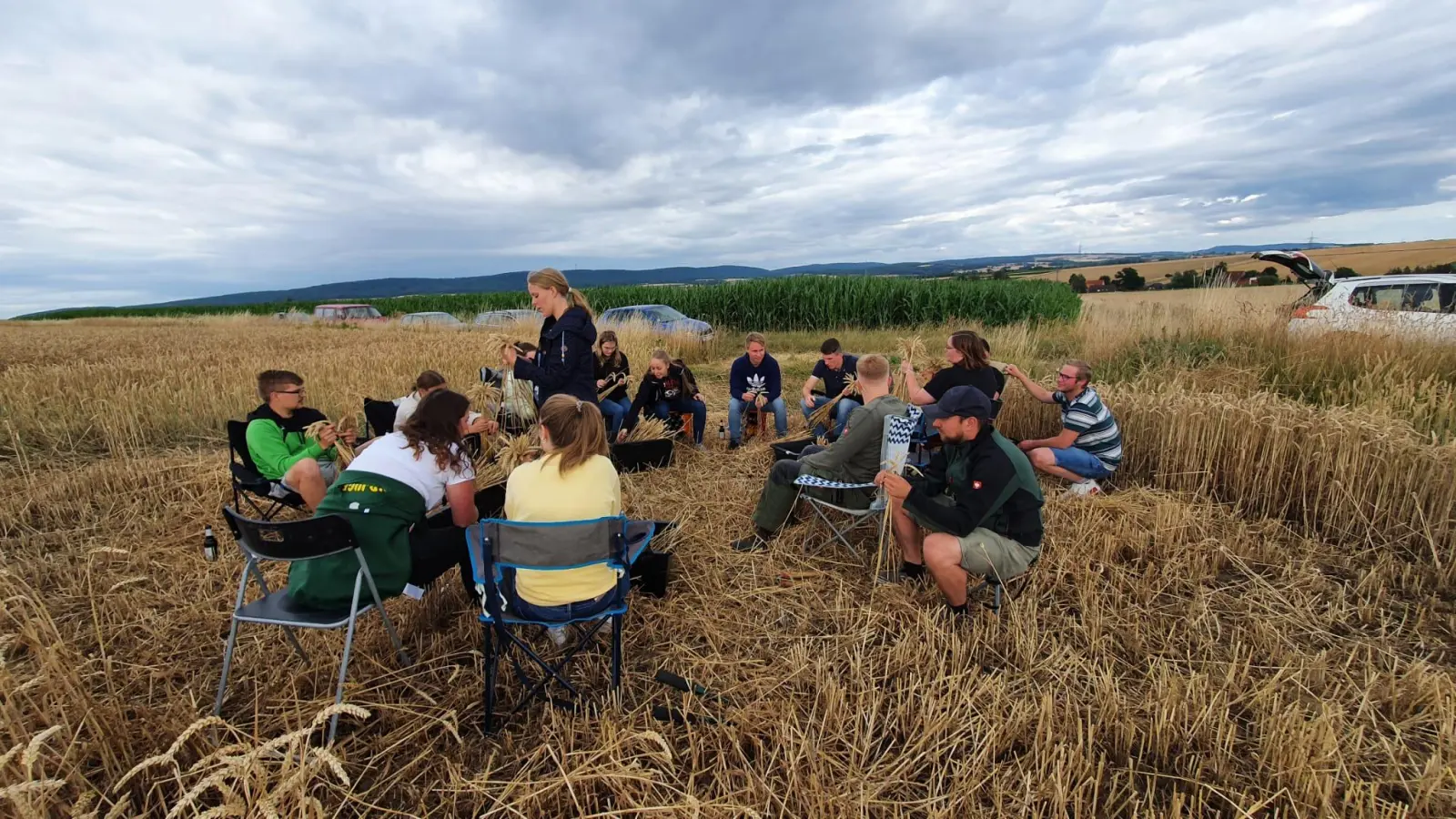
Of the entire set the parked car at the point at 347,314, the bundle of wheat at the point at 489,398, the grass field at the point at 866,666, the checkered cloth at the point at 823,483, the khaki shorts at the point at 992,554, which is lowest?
the grass field at the point at 866,666

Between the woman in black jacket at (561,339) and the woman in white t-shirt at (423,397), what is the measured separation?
485mm

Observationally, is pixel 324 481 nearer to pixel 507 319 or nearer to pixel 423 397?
pixel 423 397

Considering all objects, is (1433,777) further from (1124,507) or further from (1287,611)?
(1124,507)

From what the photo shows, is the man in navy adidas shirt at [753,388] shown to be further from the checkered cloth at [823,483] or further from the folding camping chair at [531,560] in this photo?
the folding camping chair at [531,560]

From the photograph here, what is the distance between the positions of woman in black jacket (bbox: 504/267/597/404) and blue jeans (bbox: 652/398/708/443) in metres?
1.91

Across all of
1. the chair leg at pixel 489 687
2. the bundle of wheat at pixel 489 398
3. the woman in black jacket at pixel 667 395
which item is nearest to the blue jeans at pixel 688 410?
the woman in black jacket at pixel 667 395

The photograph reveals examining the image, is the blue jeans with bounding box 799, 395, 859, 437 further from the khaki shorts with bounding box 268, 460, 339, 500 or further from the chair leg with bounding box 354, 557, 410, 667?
the khaki shorts with bounding box 268, 460, 339, 500

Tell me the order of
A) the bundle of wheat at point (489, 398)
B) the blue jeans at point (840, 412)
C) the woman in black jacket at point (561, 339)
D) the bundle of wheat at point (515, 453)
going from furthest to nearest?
1. the blue jeans at point (840, 412)
2. the bundle of wheat at point (489, 398)
3. the bundle of wheat at point (515, 453)
4. the woman in black jacket at point (561, 339)

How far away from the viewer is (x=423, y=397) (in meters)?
3.46

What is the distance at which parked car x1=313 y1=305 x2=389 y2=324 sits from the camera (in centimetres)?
2397

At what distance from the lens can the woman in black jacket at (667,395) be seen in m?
6.10

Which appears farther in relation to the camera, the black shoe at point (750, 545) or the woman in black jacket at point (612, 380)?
the woman in black jacket at point (612, 380)

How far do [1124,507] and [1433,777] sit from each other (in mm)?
2166

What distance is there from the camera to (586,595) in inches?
99.7
